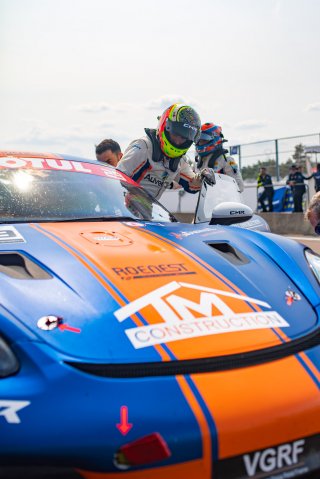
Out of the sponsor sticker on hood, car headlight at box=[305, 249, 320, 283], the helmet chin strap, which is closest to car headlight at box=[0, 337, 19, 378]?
the sponsor sticker on hood

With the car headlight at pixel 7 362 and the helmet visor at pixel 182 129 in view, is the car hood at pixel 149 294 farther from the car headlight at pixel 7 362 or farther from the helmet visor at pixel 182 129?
the helmet visor at pixel 182 129

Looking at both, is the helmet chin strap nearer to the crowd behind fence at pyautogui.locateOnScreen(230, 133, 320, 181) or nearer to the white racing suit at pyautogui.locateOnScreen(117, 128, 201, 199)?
the white racing suit at pyautogui.locateOnScreen(117, 128, 201, 199)

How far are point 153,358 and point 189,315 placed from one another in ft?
0.98

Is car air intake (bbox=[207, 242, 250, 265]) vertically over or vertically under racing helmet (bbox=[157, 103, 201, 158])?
under

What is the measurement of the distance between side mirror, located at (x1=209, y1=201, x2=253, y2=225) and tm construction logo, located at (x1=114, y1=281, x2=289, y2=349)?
1.08 m

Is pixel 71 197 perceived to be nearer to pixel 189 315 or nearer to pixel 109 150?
pixel 189 315

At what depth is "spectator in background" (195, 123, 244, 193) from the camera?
6.44 metres

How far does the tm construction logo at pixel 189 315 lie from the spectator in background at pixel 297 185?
1311cm

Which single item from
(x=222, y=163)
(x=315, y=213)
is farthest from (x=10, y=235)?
(x=222, y=163)

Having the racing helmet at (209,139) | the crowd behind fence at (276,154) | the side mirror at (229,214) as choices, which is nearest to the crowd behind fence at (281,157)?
the crowd behind fence at (276,154)

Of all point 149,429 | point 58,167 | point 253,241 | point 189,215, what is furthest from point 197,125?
point 189,215

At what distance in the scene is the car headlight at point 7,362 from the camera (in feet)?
5.89

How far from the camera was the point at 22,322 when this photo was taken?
6.36ft

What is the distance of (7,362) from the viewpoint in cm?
182
